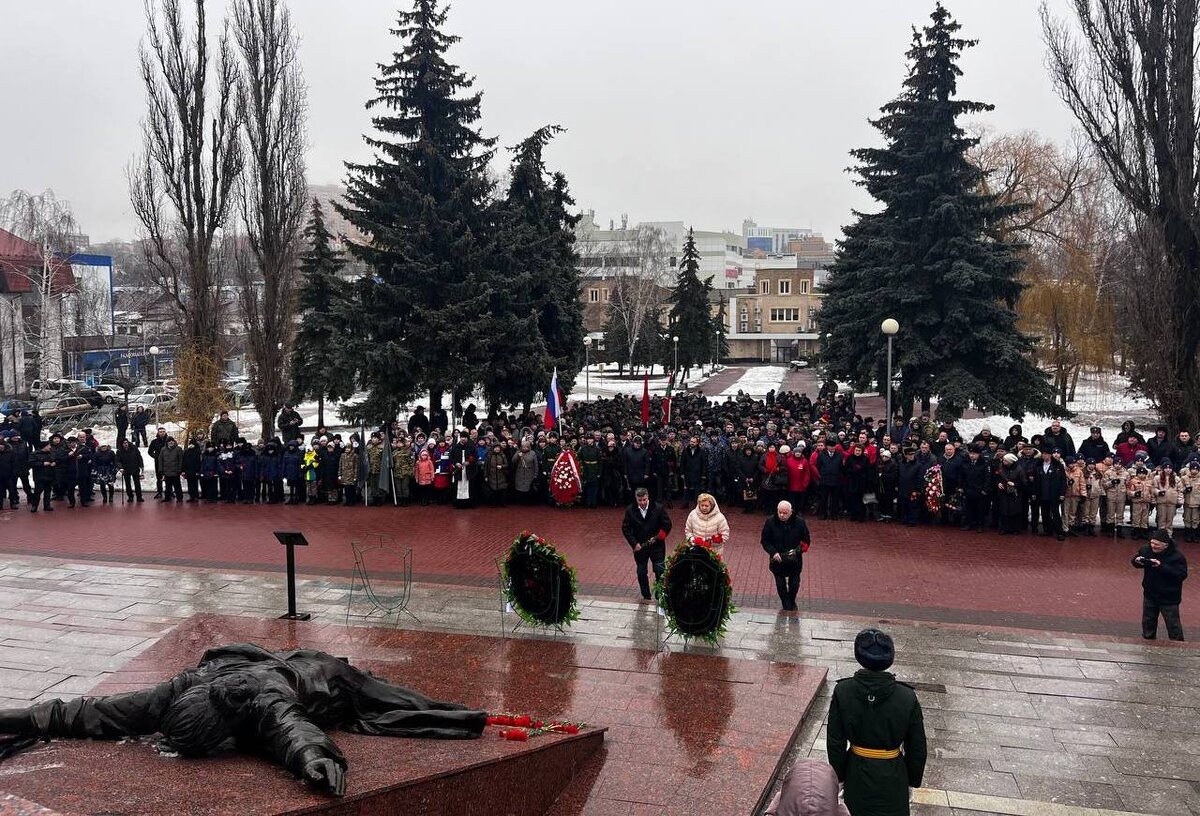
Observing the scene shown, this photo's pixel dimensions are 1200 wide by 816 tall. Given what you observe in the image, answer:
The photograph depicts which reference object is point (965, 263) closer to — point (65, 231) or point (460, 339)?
point (460, 339)

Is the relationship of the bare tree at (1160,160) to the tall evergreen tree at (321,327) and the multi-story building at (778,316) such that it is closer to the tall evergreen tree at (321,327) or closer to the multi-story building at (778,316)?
the tall evergreen tree at (321,327)

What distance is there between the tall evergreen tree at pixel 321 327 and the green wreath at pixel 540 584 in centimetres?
→ 1389

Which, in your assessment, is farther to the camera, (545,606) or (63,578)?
(63,578)

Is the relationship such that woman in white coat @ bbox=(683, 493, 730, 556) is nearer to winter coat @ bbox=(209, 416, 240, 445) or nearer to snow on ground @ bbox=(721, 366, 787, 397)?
winter coat @ bbox=(209, 416, 240, 445)

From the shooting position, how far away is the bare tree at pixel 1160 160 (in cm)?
1900

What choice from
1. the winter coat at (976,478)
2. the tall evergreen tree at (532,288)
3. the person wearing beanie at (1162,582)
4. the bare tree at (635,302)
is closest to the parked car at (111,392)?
the tall evergreen tree at (532,288)

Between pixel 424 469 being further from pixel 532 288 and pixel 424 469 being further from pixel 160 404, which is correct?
pixel 160 404

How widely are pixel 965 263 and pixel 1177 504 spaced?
33.2ft

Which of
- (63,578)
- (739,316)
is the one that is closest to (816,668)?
(63,578)

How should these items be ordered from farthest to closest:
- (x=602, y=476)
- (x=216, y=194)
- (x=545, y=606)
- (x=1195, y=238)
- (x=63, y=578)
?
(x=216, y=194) → (x=1195, y=238) → (x=602, y=476) → (x=63, y=578) → (x=545, y=606)

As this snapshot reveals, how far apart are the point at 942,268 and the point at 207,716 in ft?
72.6

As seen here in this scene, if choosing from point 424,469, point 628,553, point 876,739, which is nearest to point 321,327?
point 424,469

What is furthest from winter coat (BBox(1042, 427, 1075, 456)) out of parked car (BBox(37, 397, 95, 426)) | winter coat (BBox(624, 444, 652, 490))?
parked car (BBox(37, 397, 95, 426))

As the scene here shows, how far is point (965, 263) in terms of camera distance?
22.6 m
